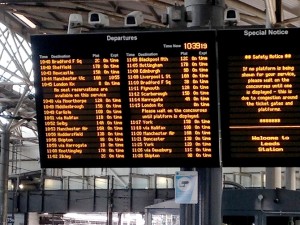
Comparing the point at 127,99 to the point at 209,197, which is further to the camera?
the point at 209,197

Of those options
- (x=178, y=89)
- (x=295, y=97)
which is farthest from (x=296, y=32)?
(x=178, y=89)

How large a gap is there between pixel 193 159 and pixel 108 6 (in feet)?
61.7

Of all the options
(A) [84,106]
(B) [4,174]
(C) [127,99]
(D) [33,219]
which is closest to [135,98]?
(C) [127,99]

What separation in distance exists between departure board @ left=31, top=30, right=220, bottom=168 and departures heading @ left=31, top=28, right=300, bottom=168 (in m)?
0.01

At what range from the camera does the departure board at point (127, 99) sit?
8.15 meters

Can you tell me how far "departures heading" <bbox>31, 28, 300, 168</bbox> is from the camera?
804 centimetres

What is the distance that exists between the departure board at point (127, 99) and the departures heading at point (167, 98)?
1 centimetres

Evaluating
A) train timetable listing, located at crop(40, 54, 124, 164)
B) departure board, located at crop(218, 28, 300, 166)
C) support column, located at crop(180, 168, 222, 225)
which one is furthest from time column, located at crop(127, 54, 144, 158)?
support column, located at crop(180, 168, 222, 225)

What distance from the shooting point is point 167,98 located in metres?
8.19

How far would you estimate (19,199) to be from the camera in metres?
41.6

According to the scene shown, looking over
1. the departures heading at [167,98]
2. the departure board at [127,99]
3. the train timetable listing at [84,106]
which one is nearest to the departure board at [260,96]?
the departures heading at [167,98]

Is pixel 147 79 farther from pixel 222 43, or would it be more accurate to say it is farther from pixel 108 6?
pixel 108 6

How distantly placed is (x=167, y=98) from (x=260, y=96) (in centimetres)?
114

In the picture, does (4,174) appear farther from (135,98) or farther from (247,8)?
(135,98)
